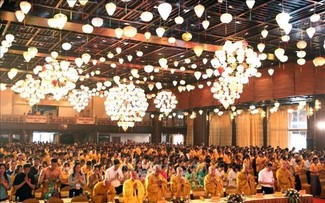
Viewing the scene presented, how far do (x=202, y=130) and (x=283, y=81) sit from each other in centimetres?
1158

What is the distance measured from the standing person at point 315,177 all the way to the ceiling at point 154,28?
5.19 meters

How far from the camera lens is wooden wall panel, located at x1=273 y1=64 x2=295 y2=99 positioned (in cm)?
1884

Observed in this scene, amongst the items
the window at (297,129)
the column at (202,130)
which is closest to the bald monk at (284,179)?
the window at (297,129)

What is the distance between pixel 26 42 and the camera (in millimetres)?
17234

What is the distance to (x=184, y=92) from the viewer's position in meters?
29.2

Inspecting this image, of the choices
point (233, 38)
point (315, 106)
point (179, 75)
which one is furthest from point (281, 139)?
point (233, 38)

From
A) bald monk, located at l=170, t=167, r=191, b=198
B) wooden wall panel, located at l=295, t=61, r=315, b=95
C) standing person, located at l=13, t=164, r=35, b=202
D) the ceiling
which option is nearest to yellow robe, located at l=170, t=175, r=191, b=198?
bald monk, located at l=170, t=167, r=191, b=198

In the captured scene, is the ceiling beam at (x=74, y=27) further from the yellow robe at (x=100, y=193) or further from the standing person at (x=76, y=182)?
the yellow robe at (x=100, y=193)

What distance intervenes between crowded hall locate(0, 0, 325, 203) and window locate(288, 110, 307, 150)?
87mm

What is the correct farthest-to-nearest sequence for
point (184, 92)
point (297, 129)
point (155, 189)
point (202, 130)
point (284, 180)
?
point (202, 130)
point (184, 92)
point (297, 129)
point (284, 180)
point (155, 189)

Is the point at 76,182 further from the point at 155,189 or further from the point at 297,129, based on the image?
the point at 297,129

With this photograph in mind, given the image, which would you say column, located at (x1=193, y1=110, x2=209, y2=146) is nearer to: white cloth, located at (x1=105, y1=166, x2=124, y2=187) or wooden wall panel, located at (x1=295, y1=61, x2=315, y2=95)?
wooden wall panel, located at (x1=295, y1=61, x2=315, y2=95)

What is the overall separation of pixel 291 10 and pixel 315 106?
900 cm

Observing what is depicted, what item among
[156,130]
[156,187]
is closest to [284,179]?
[156,187]
